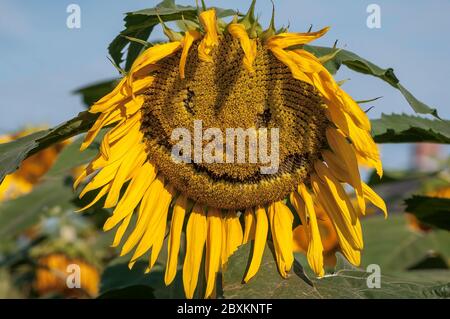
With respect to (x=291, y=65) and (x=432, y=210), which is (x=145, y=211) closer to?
(x=291, y=65)

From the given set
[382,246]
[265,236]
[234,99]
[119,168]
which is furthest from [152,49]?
[382,246]

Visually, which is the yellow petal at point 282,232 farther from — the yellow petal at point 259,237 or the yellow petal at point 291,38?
the yellow petal at point 291,38

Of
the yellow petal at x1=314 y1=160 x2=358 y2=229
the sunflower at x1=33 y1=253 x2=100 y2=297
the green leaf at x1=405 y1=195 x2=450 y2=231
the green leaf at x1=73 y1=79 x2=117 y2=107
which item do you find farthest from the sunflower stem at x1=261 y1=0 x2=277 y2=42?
the sunflower at x1=33 y1=253 x2=100 y2=297

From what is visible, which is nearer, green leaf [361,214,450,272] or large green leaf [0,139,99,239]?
large green leaf [0,139,99,239]

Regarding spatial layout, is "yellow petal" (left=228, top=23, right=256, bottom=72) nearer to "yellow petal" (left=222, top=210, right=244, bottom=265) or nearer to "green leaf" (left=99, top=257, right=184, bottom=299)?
"yellow petal" (left=222, top=210, right=244, bottom=265)

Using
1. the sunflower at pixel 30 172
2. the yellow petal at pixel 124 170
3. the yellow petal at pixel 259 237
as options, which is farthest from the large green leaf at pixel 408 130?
the sunflower at pixel 30 172
